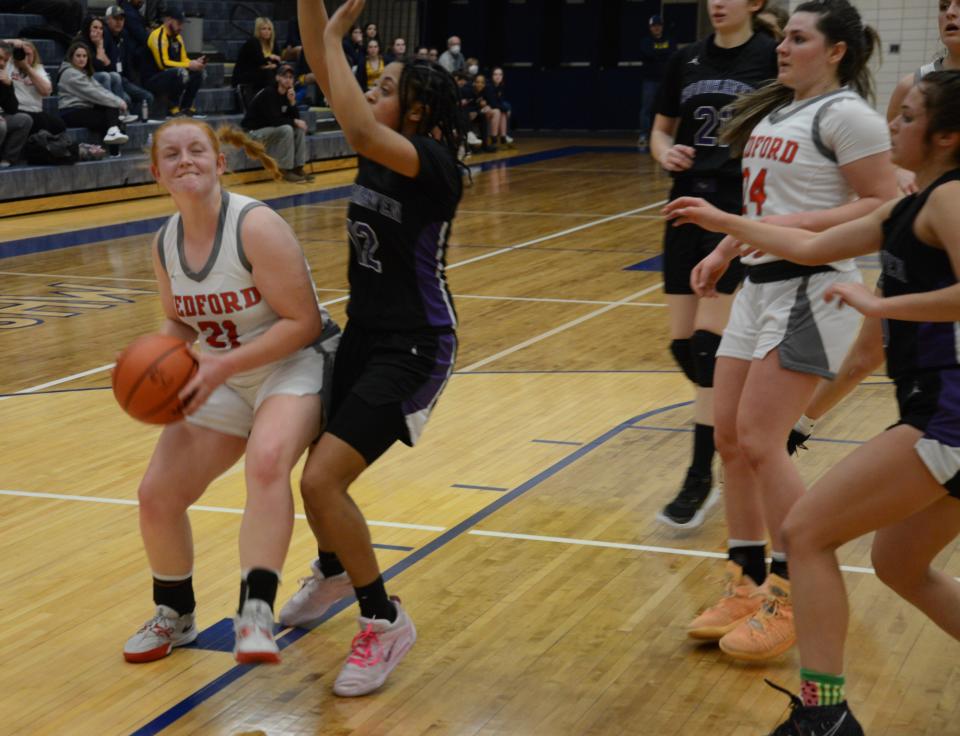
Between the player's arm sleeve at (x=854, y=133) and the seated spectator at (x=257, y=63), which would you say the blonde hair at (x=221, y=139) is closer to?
the player's arm sleeve at (x=854, y=133)

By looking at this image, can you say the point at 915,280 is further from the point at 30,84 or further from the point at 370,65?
the point at 370,65

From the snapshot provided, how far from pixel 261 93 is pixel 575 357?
9697 mm

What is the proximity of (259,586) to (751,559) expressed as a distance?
149 centimetres

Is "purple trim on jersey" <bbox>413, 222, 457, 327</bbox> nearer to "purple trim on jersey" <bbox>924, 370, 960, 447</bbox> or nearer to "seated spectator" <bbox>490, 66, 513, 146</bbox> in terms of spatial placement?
"purple trim on jersey" <bbox>924, 370, 960, 447</bbox>

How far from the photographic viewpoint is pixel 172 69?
16.7 meters

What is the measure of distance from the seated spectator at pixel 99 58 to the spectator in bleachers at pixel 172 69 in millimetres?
935

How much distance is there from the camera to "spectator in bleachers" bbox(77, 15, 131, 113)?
1544cm

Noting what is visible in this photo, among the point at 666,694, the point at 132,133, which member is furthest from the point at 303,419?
the point at 132,133

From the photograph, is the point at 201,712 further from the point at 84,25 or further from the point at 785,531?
the point at 84,25

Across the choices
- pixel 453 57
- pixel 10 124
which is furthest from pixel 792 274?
pixel 453 57

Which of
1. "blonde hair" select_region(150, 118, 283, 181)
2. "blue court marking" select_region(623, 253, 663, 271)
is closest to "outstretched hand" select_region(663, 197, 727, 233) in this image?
"blonde hair" select_region(150, 118, 283, 181)

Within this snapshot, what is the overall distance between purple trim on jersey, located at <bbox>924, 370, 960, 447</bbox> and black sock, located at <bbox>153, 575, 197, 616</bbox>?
2.07 metres

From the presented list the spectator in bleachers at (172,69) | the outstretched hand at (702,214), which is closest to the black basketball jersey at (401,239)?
the outstretched hand at (702,214)

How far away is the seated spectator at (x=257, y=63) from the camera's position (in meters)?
17.1
